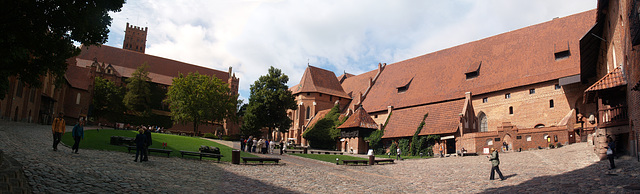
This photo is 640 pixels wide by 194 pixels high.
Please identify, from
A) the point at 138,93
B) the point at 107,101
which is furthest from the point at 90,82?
the point at 138,93

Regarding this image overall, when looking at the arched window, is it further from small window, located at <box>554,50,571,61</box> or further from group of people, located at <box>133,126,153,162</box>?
group of people, located at <box>133,126,153,162</box>

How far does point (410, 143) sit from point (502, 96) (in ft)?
33.3

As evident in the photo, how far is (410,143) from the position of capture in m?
39.9

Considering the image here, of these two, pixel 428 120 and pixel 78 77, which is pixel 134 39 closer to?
pixel 78 77

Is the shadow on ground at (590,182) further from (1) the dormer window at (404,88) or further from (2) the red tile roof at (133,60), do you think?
(2) the red tile roof at (133,60)

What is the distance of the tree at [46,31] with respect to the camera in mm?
9633

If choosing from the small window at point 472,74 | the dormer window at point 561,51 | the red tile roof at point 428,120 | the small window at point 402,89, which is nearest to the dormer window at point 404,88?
the small window at point 402,89

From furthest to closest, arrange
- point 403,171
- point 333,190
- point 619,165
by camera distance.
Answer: point 403,171 < point 619,165 < point 333,190

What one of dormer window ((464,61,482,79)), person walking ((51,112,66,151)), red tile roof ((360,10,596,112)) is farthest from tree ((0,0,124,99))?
dormer window ((464,61,482,79))

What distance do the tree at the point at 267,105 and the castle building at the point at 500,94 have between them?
32.3 feet

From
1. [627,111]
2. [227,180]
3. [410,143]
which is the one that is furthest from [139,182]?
[410,143]

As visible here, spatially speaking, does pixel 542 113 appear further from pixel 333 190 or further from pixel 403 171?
pixel 333 190

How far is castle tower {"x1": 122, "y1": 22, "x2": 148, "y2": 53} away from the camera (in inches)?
3656

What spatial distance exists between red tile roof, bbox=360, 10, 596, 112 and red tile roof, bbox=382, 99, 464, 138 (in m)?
2.11
